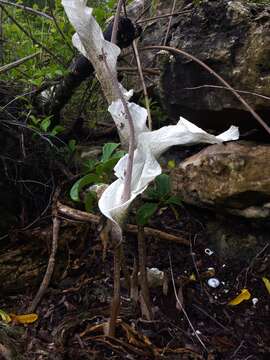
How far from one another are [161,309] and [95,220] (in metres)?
0.36

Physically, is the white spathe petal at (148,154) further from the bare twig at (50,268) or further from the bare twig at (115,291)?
the bare twig at (50,268)

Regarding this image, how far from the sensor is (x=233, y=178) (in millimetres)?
1358

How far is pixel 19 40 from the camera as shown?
→ 249 centimetres

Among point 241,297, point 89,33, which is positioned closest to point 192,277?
point 241,297


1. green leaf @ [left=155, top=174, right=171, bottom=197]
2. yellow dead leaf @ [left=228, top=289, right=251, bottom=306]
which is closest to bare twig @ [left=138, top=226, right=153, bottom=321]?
green leaf @ [left=155, top=174, right=171, bottom=197]

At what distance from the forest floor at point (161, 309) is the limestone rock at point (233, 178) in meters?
0.18

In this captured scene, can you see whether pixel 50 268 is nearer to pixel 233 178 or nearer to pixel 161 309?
pixel 161 309

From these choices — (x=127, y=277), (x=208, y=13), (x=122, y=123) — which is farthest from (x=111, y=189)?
(x=208, y=13)

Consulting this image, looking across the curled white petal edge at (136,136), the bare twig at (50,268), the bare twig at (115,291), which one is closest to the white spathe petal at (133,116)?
the curled white petal edge at (136,136)

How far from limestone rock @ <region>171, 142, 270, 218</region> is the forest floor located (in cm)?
18

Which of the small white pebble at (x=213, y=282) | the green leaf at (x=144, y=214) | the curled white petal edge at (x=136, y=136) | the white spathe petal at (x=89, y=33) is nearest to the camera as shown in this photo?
the curled white petal edge at (x=136, y=136)

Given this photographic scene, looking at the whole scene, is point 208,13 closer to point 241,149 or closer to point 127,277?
point 241,149

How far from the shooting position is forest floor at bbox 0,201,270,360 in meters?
1.13

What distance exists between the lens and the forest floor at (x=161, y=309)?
3.71 ft
